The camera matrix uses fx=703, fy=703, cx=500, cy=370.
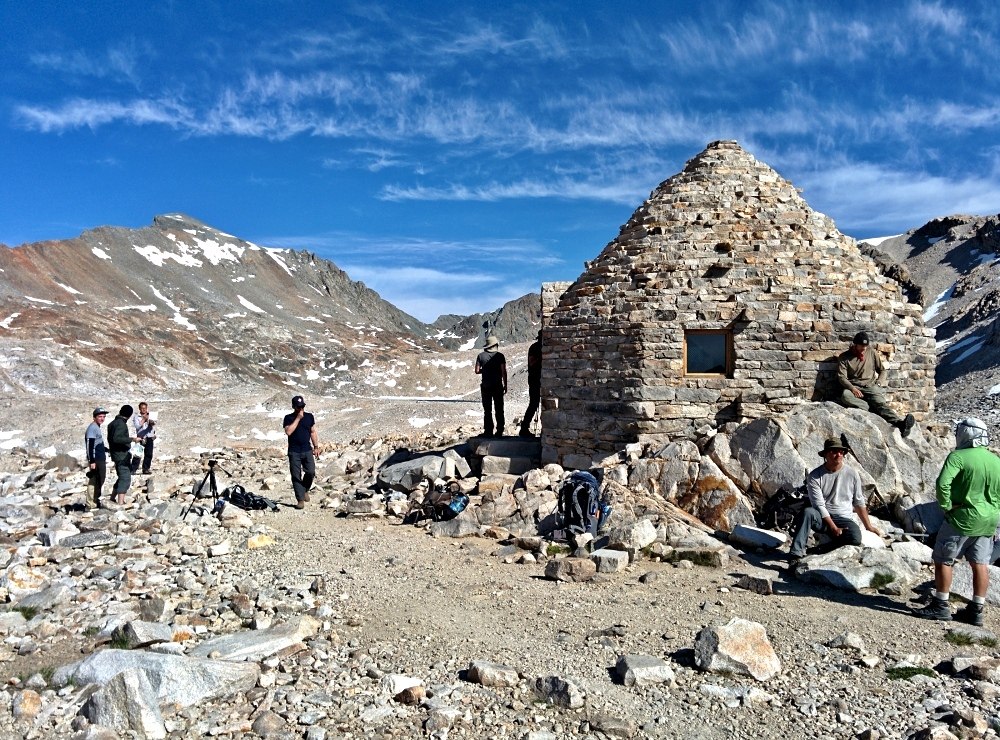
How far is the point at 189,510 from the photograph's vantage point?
10773 millimetres

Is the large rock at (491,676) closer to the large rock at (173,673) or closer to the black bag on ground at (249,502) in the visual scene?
the large rock at (173,673)

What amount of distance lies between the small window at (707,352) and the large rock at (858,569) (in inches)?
158

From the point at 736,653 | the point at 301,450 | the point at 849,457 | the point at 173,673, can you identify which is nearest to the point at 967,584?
the point at 736,653

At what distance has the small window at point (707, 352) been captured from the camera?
1121 cm

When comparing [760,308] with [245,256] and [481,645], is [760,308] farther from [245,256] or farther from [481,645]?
[245,256]

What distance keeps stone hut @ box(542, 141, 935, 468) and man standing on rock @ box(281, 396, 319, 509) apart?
404cm

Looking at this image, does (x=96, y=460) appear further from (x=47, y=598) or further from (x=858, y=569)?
(x=858, y=569)

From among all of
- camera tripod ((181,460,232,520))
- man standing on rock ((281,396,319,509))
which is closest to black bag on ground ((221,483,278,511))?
camera tripod ((181,460,232,520))

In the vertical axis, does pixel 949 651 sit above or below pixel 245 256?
below

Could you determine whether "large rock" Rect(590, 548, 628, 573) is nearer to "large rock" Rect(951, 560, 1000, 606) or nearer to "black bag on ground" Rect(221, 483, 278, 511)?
"large rock" Rect(951, 560, 1000, 606)

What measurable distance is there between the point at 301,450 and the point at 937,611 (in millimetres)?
9226

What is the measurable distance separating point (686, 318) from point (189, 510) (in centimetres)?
829

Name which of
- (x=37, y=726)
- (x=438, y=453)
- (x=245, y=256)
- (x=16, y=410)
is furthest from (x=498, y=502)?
(x=245, y=256)

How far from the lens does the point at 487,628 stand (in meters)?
6.28
